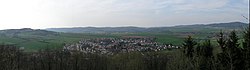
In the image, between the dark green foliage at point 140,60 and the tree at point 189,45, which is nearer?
the dark green foliage at point 140,60

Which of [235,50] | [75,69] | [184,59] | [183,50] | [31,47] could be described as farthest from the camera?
[31,47]

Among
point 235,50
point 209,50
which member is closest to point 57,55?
point 209,50

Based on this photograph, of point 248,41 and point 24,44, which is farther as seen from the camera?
point 24,44

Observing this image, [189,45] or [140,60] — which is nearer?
[189,45]

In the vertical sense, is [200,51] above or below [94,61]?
above

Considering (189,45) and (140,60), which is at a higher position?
(189,45)

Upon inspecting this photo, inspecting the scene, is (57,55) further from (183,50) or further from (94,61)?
(183,50)

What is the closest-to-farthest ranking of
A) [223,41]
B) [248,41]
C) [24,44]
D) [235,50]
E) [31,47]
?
[248,41] < [235,50] < [223,41] < [31,47] < [24,44]

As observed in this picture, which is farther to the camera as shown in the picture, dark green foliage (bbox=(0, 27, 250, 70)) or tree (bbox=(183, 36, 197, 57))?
tree (bbox=(183, 36, 197, 57))

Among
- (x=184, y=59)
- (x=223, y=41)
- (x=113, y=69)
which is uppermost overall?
(x=223, y=41)

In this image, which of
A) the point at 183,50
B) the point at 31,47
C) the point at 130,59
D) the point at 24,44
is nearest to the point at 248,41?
the point at 183,50
